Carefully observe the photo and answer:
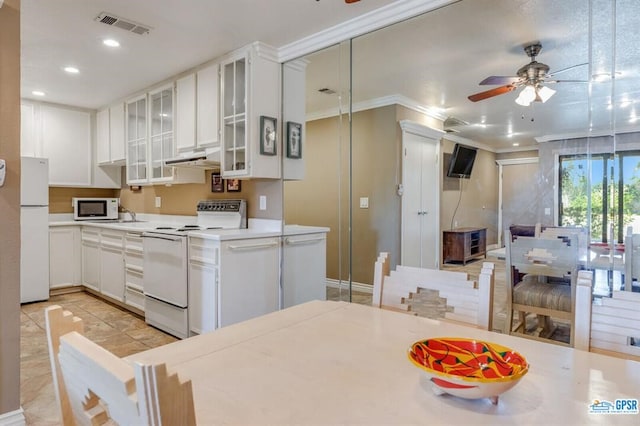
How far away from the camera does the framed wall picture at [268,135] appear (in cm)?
322

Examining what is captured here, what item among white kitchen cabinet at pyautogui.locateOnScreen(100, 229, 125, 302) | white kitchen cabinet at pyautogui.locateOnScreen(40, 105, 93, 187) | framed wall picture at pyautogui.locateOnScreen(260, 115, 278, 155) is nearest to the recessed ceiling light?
framed wall picture at pyautogui.locateOnScreen(260, 115, 278, 155)

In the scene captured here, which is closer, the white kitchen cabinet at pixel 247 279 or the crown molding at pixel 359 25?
the crown molding at pixel 359 25

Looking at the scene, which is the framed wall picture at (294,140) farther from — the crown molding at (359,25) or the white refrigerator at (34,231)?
the white refrigerator at (34,231)

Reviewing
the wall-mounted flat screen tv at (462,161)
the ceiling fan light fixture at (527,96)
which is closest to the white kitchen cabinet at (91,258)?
the wall-mounted flat screen tv at (462,161)

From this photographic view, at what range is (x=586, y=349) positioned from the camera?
3.56 ft

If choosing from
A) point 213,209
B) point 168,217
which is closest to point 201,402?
point 213,209

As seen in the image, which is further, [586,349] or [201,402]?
[586,349]

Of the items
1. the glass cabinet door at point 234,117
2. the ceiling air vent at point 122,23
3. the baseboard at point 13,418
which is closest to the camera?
the baseboard at point 13,418

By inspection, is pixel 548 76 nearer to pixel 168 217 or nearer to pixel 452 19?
pixel 452 19

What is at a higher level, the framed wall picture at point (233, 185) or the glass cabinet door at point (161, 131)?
the glass cabinet door at point (161, 131)

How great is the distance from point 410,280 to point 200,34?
2562mm

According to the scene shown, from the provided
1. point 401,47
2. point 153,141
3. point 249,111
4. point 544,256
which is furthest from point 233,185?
point 544,256

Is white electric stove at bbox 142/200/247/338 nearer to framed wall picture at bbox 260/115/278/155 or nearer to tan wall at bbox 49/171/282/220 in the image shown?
tan wall at bbox 49/171/282/220

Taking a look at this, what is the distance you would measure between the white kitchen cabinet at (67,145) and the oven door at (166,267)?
2.59 m
